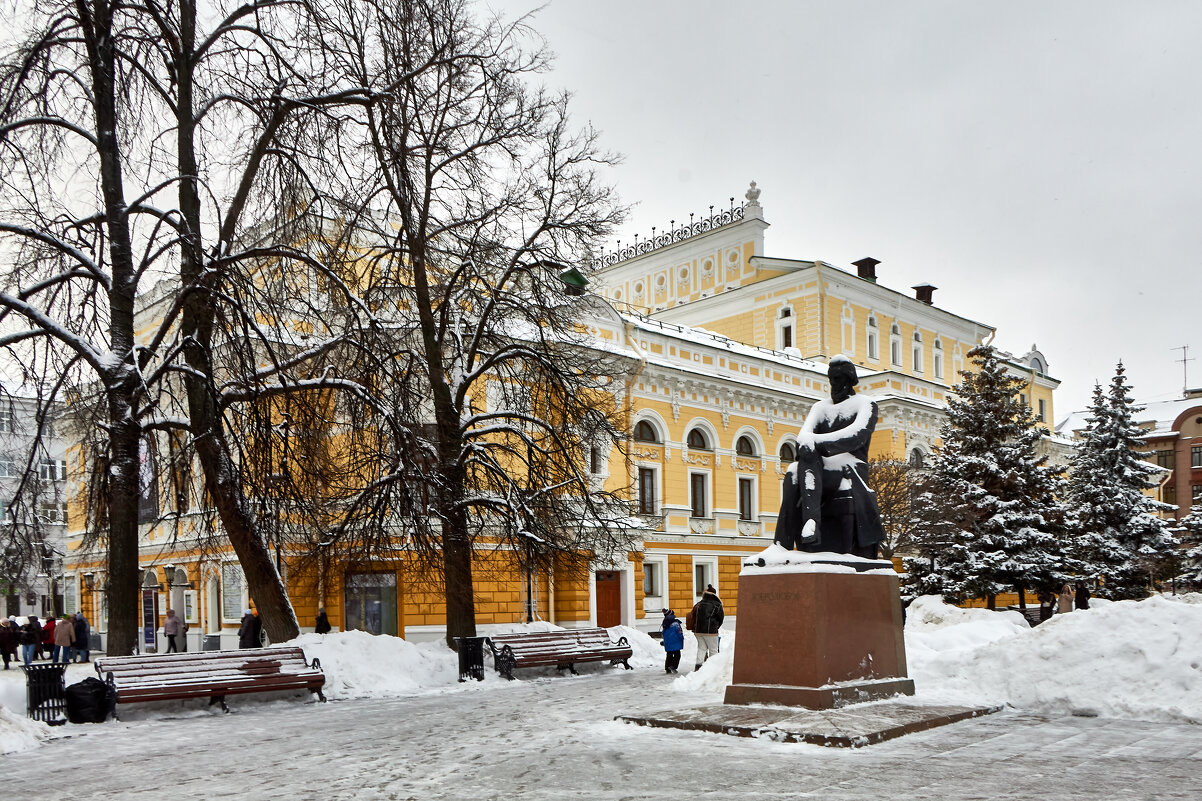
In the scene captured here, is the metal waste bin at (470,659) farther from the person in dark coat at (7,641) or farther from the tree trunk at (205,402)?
the person in dark coat at (7,641)

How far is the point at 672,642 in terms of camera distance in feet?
60.4

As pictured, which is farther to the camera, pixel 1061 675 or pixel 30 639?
pixel 30 639

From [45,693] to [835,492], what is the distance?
9.36 metres

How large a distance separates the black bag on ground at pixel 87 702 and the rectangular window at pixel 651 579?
21.8 meters

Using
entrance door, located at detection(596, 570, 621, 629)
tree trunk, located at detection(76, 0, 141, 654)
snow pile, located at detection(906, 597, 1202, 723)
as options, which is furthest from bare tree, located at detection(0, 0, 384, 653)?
entrance door, located at detection(596, 570, 621, 629)

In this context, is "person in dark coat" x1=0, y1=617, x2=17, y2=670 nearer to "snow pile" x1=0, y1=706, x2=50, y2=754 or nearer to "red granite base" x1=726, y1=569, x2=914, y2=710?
"snow pile" x1=0, y1=706, x2=50, y2=754

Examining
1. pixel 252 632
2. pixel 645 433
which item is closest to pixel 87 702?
pixel 252 632

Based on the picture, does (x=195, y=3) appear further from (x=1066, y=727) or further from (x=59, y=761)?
(x=1066, y=727)

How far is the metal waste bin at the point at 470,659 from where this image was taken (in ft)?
54.2

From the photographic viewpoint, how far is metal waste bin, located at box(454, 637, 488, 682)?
1652 centimetres

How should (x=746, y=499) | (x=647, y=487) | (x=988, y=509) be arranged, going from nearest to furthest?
(x=988, y=509) → (x=647, y=487) → (x=746, y=499)

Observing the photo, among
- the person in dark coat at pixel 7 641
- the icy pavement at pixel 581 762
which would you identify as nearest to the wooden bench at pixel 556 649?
the icy pavement at pixel 581 762

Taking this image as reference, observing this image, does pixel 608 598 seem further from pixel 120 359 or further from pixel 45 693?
pixel 45 693

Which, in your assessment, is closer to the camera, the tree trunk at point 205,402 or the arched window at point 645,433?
the tree trunk at point 205,402
